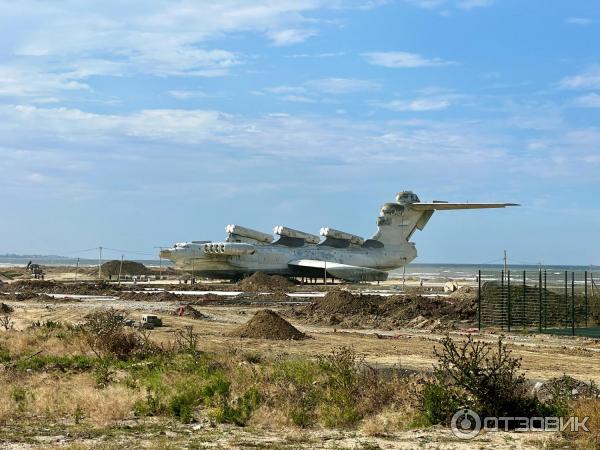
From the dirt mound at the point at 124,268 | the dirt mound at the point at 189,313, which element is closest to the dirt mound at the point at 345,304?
the dirt mound at the point at 189,313

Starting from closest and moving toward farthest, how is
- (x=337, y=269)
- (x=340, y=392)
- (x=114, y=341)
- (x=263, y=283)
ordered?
(x=340, y=392) → (x=114, y=341) → (x=263, y=283) → (x=337, y=269)

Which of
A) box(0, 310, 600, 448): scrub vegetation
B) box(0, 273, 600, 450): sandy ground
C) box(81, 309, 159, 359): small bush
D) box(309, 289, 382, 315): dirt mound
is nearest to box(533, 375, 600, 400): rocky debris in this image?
box(0, 310, 600, 448): scrub vegetation

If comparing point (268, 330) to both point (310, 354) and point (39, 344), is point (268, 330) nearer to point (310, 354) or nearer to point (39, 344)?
point (310, 354)

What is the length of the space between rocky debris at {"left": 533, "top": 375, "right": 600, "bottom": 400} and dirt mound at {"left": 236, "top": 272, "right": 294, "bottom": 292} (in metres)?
38.6

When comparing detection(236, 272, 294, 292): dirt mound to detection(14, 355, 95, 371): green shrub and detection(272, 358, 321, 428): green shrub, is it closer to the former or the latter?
detection(14, 355, 95, 371): green shrub

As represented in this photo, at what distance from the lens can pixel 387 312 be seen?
31750 millimetres

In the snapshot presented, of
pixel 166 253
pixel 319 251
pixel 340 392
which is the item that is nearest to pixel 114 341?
pixel 340 392

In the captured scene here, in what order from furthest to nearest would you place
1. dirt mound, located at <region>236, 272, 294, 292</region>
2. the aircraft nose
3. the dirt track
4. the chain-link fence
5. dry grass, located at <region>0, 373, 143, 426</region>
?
the aircraft nose < dirt mound, located at <region>236, 272, 294, 292</region> < the chain-link fence < the dirt track < dry grass, located at <region>0, 373, 143, 426</region>

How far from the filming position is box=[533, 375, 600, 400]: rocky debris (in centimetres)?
1114

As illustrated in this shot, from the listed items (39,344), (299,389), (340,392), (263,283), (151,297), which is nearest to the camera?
(340,392)

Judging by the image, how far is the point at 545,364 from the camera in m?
16.8

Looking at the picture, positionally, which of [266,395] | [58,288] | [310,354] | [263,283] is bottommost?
[266,395]

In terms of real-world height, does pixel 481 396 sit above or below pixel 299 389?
above

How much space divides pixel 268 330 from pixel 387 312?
10679mm
